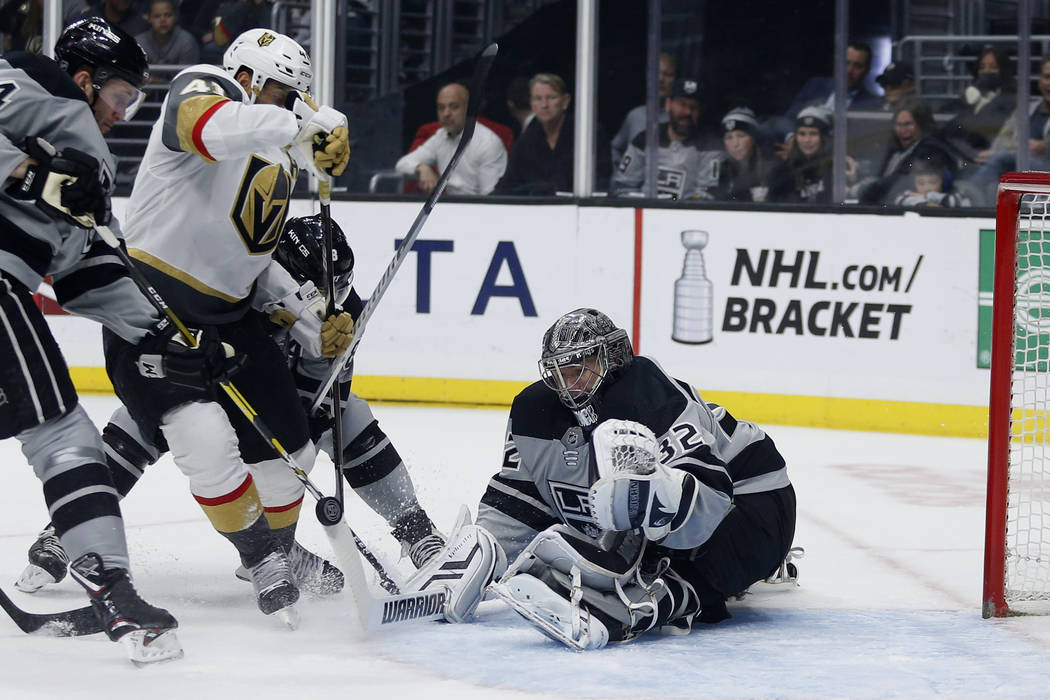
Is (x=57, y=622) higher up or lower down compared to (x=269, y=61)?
lower down

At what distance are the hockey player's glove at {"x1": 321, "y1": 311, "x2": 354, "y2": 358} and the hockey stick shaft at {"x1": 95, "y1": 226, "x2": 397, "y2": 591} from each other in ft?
0.62

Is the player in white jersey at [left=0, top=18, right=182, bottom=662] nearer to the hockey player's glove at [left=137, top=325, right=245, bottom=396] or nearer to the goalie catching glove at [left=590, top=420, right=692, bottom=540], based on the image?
the hockey player's glove at [left=137, top=325, right=245, bottom=396]

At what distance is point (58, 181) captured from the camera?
2.28m

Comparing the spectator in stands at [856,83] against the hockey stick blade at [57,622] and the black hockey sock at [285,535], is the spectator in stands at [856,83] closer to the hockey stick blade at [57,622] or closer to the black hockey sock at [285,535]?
the black hockey sock at [285,535]

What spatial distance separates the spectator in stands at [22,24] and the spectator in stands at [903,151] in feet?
11.2

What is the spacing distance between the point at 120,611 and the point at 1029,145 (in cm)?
416

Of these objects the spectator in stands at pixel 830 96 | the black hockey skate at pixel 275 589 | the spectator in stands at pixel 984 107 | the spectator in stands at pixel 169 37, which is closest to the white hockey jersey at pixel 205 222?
the black hockey skate at pixel 275 589

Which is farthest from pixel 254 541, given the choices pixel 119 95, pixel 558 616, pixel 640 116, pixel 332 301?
pixel 640 116

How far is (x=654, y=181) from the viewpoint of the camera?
5.68 m

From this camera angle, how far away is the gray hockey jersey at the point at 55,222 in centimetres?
230

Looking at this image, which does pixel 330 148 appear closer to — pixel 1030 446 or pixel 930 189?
pixel 1030 446

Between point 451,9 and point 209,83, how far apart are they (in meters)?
3.52

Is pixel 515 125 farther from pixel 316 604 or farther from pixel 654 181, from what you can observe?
pixel 316 604

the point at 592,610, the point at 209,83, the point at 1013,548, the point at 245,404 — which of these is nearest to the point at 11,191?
the point at 209,83
